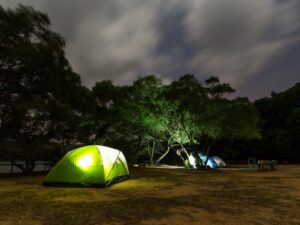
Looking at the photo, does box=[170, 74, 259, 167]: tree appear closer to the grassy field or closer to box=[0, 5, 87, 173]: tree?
box=[0, 5, 87, 173]: tree

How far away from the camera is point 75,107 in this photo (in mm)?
19016

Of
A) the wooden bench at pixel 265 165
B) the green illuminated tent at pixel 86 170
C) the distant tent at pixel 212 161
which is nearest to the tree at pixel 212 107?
Answer: the wooden bench at pixel 265 165

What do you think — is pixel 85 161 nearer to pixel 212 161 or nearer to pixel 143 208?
pixel 143 208

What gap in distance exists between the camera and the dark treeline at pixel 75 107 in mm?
15562

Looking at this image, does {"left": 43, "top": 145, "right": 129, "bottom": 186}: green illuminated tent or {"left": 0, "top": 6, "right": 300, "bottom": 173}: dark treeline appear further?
{"left": 0, "top": 6, "right": 300, "bottom": 173}: dark treeline

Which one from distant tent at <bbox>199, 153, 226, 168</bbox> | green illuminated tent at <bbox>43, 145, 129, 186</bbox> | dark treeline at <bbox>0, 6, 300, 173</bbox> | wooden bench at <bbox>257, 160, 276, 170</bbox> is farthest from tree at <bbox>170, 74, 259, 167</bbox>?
green illuminated tent at <bbox>43, 145, 129, 186</bbox>

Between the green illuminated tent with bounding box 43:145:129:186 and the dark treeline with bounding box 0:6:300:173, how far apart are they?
5.94 meters

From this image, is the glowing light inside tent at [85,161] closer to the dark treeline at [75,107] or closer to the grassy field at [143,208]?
the grassy field at [143,208]

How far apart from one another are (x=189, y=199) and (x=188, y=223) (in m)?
2.51

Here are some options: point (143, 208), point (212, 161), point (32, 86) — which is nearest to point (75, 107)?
point (32, 86)

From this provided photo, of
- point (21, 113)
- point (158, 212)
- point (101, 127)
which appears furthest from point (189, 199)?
point (101, 127)

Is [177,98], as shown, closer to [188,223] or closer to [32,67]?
[32,67]

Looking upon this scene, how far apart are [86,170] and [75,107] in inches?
360

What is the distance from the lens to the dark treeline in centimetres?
1556
